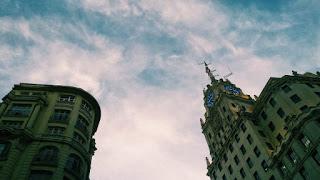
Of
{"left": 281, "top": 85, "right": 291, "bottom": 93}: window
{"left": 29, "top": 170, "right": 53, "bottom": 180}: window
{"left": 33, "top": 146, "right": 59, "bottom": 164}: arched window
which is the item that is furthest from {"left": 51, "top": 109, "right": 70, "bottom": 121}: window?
{"left": 281, "top": 85, "right": 291, "bottom": 93}: window

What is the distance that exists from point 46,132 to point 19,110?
22.1 ft

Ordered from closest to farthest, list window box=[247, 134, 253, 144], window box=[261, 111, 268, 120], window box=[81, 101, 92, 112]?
window box=[81, 101, 92, 112]
window box=[247, 134, 253, 144]
window box=[261, 111, 268, 120]

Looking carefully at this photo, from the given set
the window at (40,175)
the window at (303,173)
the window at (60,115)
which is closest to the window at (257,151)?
the window at (303,173)

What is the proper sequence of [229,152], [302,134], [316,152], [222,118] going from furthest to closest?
[222,118] < [229,152] < [302,134] < [316,152]

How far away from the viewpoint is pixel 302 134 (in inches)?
1845

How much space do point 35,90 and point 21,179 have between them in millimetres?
20712

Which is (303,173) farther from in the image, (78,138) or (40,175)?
(40,175)

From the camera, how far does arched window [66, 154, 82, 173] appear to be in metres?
44.3

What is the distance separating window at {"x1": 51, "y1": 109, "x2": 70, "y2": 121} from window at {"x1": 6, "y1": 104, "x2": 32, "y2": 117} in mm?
3689

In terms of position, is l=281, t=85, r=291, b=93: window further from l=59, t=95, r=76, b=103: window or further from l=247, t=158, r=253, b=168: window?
l=59, t=95, r=76, b=103: window

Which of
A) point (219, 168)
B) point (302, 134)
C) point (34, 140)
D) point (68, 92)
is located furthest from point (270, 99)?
point (34, 140)

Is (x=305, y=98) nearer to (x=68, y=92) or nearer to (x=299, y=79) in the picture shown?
(x=299, y=79)

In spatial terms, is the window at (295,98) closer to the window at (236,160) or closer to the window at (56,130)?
the window at (236,160)

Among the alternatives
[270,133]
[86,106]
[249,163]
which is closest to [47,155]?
[86,106]
